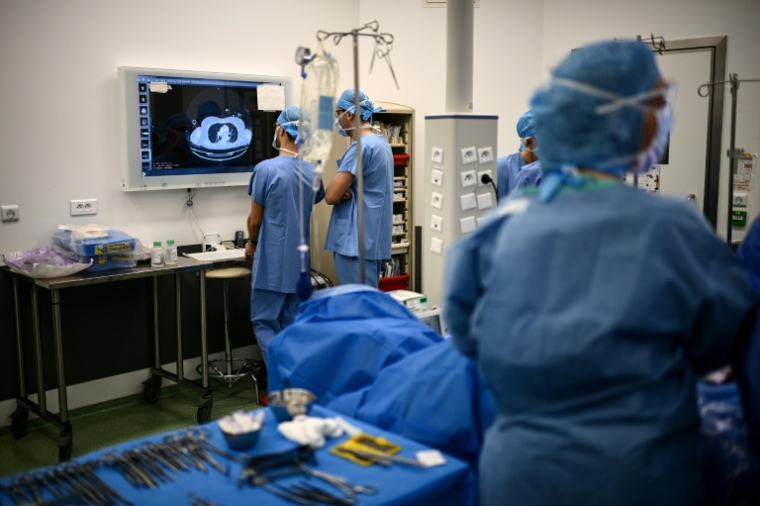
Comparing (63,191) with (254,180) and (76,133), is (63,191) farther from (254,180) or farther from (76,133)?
(254,180)

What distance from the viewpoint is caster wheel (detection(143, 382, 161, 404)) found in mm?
4531

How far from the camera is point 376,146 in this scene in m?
4.34

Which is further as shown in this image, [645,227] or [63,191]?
[63,191]

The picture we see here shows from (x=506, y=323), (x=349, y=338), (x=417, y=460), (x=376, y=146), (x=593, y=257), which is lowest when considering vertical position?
(x=417, y=460)

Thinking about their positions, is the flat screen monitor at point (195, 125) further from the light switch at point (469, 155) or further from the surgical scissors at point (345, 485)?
the surgical scissors at point (345, 485)

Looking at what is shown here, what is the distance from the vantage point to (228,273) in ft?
14.8

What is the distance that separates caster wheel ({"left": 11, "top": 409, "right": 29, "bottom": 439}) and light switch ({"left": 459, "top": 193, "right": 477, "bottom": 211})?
2.51 metres

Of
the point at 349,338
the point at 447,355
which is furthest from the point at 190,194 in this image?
the point at 447,355

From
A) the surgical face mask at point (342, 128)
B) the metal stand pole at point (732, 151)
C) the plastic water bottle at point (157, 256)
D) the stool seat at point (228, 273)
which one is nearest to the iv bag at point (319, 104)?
the plastic water bottle at point (157, 256)

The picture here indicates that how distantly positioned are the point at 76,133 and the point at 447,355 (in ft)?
9.63

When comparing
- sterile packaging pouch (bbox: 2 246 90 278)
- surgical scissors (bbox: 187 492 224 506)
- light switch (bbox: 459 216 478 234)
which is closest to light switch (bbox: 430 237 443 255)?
→ light switch (bbox: 459 216 478 234)

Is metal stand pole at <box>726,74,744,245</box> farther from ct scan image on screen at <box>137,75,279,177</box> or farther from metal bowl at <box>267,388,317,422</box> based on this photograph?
metal bowl at <box>267,388,317,422</box>

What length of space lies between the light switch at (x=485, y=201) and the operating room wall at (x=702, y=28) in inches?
57.7

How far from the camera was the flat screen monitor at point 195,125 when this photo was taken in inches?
172
